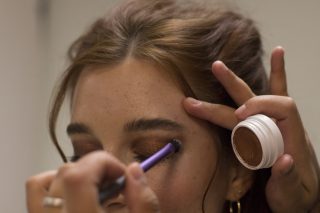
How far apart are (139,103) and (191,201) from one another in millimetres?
161

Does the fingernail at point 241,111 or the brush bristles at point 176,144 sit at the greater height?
the fingernail at point 241,111

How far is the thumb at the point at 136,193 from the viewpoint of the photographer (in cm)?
48

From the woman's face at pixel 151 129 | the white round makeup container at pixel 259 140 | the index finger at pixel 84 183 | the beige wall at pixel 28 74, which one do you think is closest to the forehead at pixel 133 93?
the woman's face at pixel 151 129

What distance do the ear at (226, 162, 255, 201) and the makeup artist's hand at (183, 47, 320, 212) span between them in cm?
4

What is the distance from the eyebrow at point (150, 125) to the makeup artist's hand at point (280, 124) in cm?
4

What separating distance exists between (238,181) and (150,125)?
7.6 inches

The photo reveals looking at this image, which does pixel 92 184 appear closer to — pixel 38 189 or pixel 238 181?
pixel 38 189

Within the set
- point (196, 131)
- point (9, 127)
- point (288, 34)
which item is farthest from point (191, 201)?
point (9, 127)

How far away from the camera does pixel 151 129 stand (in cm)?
66

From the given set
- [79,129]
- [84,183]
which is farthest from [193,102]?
[84,183]

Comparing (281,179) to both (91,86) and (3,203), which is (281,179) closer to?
(91,86)

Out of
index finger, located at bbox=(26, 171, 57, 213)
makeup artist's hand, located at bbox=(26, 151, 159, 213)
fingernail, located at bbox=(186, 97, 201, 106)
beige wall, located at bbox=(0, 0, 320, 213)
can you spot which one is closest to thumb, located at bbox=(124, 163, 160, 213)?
makeup artist's hand, located at bbox=(26, 151, 159, 213)

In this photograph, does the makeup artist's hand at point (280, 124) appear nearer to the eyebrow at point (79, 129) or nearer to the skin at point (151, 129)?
the skin at point (151, 129)

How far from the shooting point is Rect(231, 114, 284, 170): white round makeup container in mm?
608
